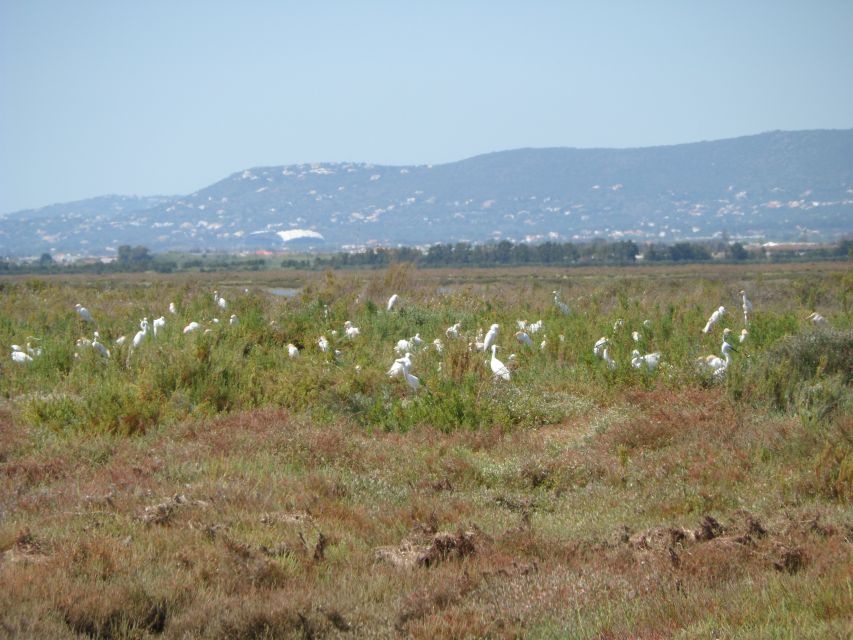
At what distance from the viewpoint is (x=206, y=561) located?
6.09 metres

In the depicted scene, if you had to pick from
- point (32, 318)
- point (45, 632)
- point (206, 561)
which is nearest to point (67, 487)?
point (206, 561)

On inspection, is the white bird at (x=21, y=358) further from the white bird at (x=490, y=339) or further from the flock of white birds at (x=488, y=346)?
the white bird at (x=490, y=339)

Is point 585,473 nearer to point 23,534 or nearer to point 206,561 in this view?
point 206,561

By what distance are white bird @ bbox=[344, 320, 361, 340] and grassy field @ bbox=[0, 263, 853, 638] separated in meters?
0.50

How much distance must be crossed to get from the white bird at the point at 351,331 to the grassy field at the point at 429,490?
1.65 feet

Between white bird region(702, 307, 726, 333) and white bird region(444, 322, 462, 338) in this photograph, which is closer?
white bird region(444, 322, 462, 338)

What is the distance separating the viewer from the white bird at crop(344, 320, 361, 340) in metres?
16.9

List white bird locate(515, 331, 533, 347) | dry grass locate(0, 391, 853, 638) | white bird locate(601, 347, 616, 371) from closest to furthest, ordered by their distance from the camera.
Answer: dry grass locate(0, 391, 853, 638) → white bird locate(601, 347, 616, 371) → white bird locate(515, 331, 533, 347)

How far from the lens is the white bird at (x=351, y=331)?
1688 centimetres

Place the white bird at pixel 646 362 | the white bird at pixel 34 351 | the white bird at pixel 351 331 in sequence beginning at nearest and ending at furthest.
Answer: the white bird at pixel 646 362
the white bird at pixel 34 351
the white bird at pixel 351 331

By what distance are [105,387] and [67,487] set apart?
3.70 meters

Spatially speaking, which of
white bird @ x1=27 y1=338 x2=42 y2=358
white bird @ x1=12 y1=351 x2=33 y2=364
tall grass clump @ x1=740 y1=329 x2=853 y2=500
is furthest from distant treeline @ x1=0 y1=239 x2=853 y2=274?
tall grass clump @ x1=740 y1=329 x2=853 y2=500

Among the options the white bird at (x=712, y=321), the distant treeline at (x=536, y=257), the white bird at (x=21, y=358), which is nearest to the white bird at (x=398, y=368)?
the white bird at (x=21, y=358)

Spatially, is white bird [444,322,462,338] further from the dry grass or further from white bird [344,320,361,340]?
the dry grass
